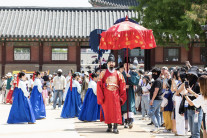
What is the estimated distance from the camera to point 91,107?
13.0 m

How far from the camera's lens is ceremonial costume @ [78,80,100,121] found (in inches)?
513

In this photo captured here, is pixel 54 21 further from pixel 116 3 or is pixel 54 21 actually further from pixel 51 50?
pixel 116 3

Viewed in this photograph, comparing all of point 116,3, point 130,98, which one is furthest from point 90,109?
point 116,3

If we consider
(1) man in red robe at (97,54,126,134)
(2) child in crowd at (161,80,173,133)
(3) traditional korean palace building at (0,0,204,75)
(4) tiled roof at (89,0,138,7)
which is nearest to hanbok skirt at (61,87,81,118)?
(1) man in red robe at (97,54,126,134)

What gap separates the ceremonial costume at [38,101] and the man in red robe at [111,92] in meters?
4.32

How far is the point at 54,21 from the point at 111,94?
20850 mm

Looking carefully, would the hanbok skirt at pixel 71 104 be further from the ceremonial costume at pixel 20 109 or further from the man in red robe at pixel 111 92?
the man in red robe at pixel 111 92

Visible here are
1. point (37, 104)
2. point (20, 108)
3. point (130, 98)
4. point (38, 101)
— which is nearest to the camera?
point (130, 98)

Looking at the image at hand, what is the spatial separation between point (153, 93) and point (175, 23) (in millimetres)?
10636

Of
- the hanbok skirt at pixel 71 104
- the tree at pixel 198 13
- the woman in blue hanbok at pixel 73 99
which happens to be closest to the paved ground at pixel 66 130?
the hanbok skirt at pixel 71 104

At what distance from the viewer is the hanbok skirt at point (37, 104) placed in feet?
46.7

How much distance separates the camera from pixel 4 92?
23016 millimetres

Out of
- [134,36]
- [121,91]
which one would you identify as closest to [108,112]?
[121,91]

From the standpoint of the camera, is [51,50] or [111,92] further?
[51,50]
